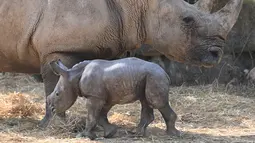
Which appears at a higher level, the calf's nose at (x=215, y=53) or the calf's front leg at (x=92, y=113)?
the calf's nose at (x=215, y=53)

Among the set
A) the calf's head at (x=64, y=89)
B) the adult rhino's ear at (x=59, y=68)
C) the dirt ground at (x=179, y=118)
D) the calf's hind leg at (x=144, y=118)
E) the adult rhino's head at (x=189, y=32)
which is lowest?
the dirt ground at (x=179, y=118)

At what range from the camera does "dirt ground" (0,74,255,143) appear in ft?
18.9

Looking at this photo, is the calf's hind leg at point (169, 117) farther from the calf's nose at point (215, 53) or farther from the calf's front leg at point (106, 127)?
the calf's nose at point (215, 53)

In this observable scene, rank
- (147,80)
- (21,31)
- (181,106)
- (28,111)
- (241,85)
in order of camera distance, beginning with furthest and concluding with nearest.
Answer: (241,85), (181,106), (28,111), (21,31), (147,80)

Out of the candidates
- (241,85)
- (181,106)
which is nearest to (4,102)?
(181,106)

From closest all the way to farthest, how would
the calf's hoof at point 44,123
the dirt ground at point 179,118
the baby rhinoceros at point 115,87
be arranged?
the baby rhinoceros at point 115,87
the dirt ground at point 179,118
the calf's hoof at point 44,123

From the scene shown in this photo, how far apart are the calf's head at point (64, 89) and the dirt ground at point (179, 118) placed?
293 millimetres

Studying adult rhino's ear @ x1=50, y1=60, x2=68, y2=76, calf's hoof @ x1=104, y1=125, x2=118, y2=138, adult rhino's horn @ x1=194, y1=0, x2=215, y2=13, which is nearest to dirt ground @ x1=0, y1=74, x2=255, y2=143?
calf's hoof @ x1=104, y1=125, x2=118, y2=138

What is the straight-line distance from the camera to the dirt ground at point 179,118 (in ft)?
18.9

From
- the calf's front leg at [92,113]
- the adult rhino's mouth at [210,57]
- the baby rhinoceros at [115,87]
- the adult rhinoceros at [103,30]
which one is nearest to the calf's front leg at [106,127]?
the baby rhinoceros at [115,87]

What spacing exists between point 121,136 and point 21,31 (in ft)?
5.87

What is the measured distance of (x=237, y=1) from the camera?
6.89m

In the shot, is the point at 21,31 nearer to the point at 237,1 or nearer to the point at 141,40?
the point at 141,40

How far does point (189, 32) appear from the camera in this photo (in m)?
6.60
